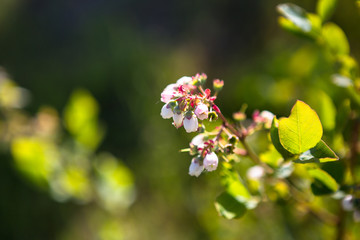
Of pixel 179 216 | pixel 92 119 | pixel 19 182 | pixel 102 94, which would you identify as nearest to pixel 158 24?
pixel 102 94

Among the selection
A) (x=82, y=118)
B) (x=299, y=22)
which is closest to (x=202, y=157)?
(x=299, y=22)

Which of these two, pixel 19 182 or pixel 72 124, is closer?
pixel 72 124

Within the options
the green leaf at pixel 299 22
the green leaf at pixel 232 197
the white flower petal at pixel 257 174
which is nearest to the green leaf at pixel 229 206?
the green leaf at pixel 232 197

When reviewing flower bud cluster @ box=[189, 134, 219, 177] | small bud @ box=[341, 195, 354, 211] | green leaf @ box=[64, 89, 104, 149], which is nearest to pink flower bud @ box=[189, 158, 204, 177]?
flower bud cluster @ box=[189, 134, 219, 177]

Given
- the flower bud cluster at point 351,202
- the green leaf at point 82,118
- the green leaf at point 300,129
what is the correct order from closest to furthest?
the green leaf at point 300,129, the flower bud cluster at point 351,202, the green leaf at point 82,118

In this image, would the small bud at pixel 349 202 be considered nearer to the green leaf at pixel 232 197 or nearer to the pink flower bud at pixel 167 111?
the green leaf at pixel 232 197

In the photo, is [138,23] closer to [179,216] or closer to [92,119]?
[179,216]
